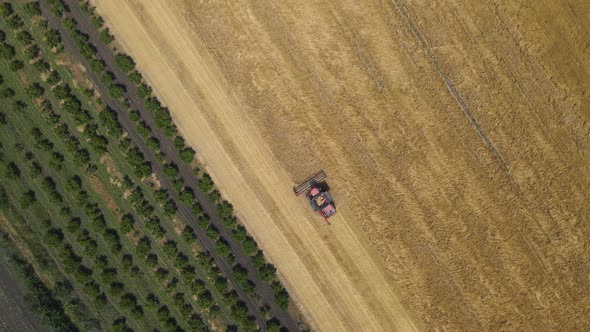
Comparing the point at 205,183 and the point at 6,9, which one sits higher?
the point at 6,9

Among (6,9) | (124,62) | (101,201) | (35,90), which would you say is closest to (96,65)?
(124,62)

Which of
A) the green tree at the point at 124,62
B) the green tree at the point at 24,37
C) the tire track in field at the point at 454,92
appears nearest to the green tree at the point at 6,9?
the green tree at the point at 24,37

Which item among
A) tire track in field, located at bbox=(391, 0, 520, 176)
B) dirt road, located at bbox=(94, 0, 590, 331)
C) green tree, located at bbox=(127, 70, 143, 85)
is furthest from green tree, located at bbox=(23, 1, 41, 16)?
tire track in field, located at bbox=(391, 0, 520, 176)

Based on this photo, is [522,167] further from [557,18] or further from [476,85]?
[557,18]

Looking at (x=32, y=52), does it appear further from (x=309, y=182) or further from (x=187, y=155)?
(x=309, y=182)

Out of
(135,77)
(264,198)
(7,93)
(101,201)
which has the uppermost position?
(7,93)

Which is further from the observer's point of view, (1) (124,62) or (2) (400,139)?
(2) (400,139)

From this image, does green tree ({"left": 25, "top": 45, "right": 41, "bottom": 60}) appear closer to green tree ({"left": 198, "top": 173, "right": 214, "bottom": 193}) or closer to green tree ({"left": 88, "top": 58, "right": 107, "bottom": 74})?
green tree ({"left": 88, "top": 58, "right": 107, "bottom": 74})
